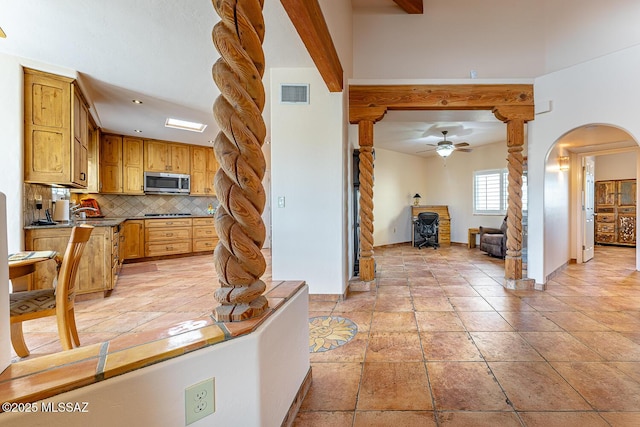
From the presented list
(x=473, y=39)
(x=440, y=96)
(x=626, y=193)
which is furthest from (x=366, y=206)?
(x=626, y=193)

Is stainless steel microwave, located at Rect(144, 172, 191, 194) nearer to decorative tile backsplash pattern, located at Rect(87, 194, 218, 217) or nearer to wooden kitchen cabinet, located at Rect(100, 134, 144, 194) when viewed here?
wooden kitchen cabinet, located at Rect(100, 134, 144, 194)

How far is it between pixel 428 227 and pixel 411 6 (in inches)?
196

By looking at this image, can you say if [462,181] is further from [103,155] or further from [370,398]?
[103,155]

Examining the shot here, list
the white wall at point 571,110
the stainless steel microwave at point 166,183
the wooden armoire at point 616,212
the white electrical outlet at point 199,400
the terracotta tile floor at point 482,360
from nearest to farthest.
Result: the white electrical outlet at point 199,400 → the terracotta tile floor at point 482,360 → the white wall at point 571,110 → the stainless steel microwave at point 166,183 → the wooden armoire at point 616,212

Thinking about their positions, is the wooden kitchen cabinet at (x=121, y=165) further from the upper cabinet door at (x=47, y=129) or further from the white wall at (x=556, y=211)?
the white wall at (x=556, y=211)

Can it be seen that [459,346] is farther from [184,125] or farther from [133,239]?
[133,239]

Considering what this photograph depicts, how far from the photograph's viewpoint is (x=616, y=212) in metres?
7.32

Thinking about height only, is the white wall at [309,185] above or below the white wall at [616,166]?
below

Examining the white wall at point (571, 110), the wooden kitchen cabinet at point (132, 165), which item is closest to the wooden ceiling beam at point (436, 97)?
the white wall at point (571, 110)

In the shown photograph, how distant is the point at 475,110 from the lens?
3.76 m

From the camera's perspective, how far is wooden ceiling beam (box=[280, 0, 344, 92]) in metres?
1.76

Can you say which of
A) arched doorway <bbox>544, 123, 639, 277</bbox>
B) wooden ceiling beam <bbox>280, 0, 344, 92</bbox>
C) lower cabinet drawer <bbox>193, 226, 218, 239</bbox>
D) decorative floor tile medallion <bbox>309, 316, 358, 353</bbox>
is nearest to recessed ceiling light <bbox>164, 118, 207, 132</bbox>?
lower cabinet drawer <bbox>193, 226, 218, 239</bbox>

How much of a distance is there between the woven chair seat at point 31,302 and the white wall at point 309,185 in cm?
188

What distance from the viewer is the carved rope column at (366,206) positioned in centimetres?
363
